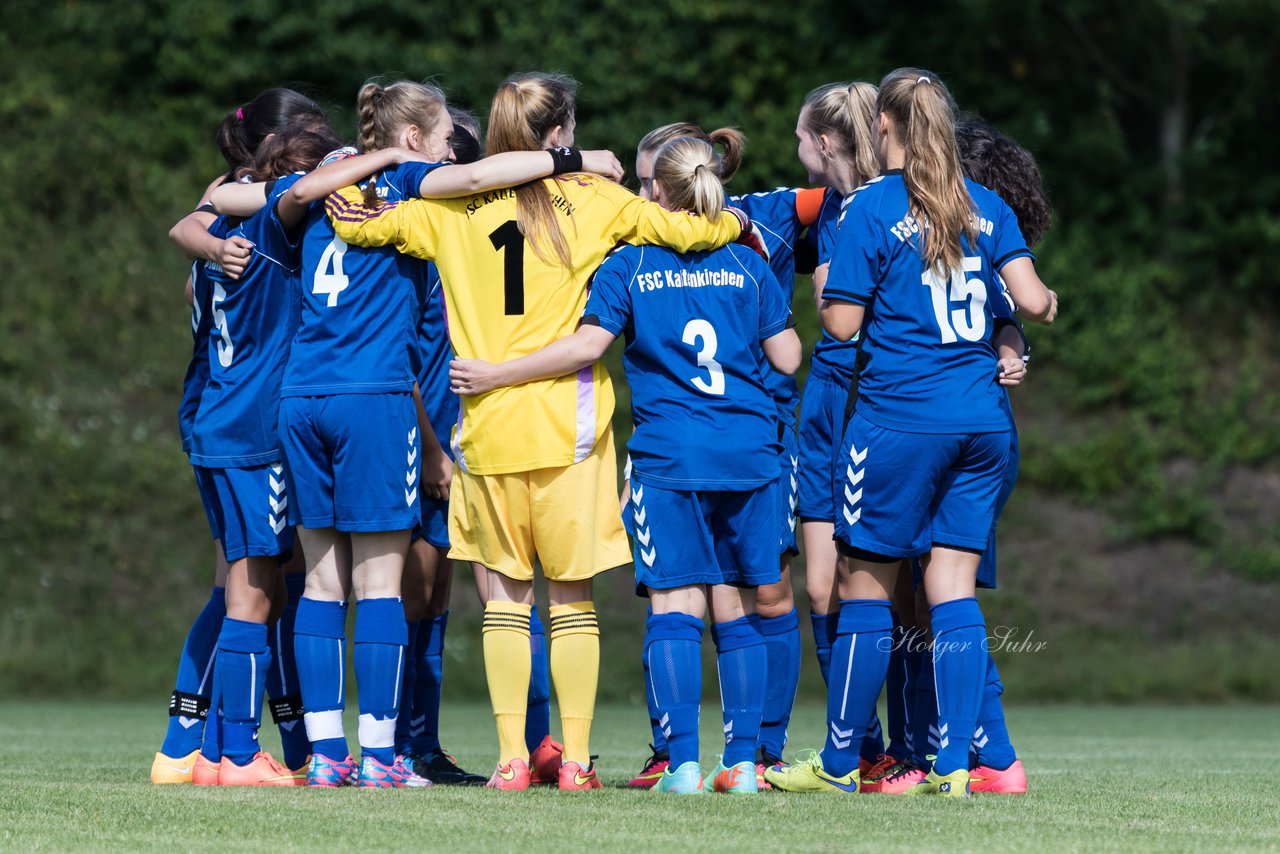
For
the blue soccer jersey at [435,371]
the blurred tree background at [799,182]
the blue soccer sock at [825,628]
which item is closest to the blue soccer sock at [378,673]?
the blue soccer jersey at [435,371]

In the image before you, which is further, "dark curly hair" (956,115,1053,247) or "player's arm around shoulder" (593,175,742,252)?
"dark curly hair" (956,115,1053,247)

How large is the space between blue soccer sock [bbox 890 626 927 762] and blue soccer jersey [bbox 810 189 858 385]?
88 centimetres

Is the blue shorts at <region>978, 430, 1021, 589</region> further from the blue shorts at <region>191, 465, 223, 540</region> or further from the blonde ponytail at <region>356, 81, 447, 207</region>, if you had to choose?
the blue shorts at <region>191, 465, 223, 540</region>

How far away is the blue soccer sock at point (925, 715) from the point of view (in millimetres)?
5188

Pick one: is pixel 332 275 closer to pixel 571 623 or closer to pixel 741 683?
pixel 571 623

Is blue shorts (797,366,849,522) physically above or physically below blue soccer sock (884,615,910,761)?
above

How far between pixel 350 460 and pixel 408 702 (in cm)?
108

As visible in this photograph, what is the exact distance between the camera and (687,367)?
15.7ft

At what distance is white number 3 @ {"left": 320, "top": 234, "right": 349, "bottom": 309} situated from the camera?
4.93 m

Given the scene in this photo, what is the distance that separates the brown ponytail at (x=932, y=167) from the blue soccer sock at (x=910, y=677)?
1.38 meters

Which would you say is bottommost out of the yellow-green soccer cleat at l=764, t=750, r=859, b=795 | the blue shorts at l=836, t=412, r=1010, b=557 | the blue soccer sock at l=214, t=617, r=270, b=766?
the yellow-green soccer cleat at l=764, t=750, r=859, b=795

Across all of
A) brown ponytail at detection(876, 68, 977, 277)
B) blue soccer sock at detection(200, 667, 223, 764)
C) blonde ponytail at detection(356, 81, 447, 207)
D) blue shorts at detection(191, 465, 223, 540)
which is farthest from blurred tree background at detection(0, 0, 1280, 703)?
brown ponytail at detection(876, 68, 977, 277)

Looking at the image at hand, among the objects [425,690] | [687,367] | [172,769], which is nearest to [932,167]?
[687,367]

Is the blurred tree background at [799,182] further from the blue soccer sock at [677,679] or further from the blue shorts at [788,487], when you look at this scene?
the blue soccer sock at [677,679]
